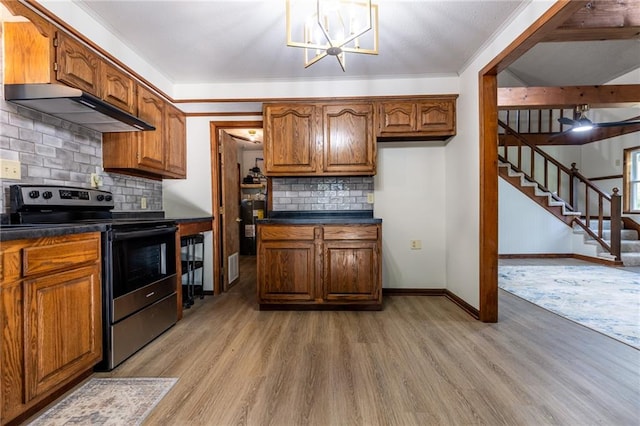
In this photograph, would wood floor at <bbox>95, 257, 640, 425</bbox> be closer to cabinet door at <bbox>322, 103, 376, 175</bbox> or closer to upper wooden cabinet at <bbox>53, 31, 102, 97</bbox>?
cabinet door at <bbox>322, 103, 376, 175</bbox>

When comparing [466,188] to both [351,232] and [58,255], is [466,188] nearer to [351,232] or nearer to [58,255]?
[351,232]

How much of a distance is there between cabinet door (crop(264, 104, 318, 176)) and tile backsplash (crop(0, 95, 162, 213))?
1.48m

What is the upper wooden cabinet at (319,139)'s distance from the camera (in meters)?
2.98

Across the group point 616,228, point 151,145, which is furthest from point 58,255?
point 616,228

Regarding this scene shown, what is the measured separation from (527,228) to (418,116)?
429 cm

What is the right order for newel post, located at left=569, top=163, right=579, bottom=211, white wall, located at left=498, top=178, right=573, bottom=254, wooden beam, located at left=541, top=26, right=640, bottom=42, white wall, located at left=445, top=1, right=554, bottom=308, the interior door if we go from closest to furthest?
wooden beam, located at left=541, top=26, right=640, bottom=42 → white wall, located at left=445, top=1, right=554, bottom=308 → the interior door → white wall, located at left=498, top=178, right=573, bottom=254 → newel post, located at left=569, top=163, right=579, bottom=211

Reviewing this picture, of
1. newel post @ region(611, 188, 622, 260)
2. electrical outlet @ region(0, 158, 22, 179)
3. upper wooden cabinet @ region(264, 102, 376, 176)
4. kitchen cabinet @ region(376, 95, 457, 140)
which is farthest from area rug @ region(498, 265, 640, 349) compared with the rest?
electrical outlet @ region(0, 158, 22, 179)

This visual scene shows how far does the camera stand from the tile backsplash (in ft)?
5.48

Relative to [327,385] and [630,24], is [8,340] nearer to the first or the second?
[327,385]

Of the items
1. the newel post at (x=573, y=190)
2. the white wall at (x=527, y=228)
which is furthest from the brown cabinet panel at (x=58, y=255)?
the newel post at (x=573, y=190)

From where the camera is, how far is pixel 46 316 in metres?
1.35

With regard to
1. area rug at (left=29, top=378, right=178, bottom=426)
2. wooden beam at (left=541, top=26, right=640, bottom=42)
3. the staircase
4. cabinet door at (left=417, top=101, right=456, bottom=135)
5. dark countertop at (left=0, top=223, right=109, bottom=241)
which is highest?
wooden beam at (left=541, top=26, right=640, bottom=42)

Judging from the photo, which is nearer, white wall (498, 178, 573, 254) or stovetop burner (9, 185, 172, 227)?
stovetop burner (9, 185, 172, 227)

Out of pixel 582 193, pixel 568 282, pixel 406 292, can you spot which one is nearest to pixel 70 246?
pixel 406 292
